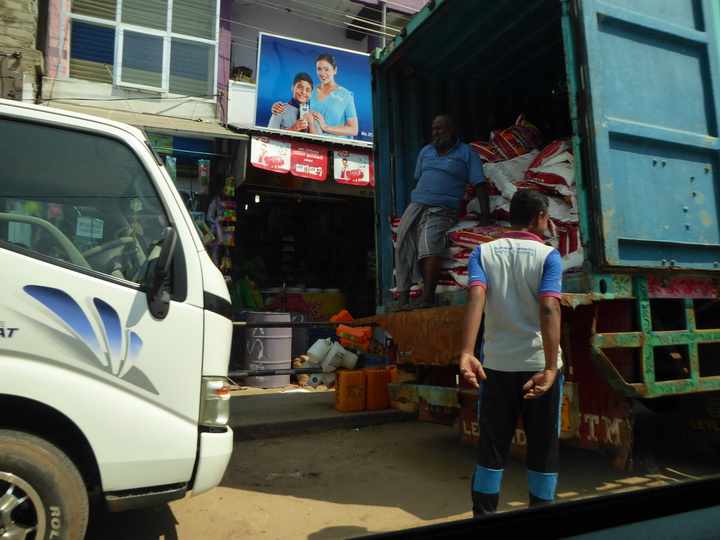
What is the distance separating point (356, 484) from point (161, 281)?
7.04 ft

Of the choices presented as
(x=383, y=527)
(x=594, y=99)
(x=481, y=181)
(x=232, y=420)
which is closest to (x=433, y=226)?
(x=481, y=181)

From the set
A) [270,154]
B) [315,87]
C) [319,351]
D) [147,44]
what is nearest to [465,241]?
[319,351]

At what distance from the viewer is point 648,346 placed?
289 cm

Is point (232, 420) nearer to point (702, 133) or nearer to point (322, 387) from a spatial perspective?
point (322, 387)

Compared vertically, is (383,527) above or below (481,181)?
below

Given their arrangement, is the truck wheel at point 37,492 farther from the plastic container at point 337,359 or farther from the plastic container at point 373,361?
the plastic container at point 373,361

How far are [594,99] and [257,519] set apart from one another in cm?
306

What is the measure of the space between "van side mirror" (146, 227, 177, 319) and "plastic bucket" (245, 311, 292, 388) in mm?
5008

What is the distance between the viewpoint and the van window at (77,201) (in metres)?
2.10

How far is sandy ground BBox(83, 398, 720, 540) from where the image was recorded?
2.84m

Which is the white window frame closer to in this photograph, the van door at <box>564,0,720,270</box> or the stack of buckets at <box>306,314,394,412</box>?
the stack of buckets at <box>306,314,394,412</box>

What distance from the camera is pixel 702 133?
3354mm

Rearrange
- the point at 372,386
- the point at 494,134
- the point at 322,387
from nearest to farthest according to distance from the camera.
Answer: the point at 494,134, the point at 372,386, the point at 322,387

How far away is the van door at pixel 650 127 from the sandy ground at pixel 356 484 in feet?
4.73
